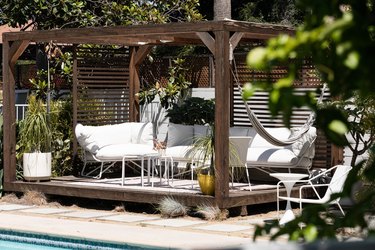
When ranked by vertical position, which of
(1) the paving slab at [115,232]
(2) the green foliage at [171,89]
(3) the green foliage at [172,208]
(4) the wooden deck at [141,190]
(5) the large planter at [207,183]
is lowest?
(1) the paving slab at [115,232]

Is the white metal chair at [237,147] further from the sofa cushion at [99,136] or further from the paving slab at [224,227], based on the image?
the sofa cushion at [99,136]

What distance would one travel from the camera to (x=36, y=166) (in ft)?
38.3

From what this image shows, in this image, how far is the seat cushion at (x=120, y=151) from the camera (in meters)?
11.6

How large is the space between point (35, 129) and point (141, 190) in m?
2.03

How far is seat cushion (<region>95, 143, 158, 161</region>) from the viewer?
38.0 ft

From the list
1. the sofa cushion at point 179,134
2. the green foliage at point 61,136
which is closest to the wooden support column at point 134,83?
the green foliage at point 61,136

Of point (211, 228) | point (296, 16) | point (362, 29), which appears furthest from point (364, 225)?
point (296, 16)

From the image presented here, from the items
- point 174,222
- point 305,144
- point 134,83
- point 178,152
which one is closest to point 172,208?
point 174,222

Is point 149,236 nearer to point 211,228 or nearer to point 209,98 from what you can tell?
point 211,228

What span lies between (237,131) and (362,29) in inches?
398

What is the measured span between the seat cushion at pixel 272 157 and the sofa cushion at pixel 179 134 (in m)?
1.42

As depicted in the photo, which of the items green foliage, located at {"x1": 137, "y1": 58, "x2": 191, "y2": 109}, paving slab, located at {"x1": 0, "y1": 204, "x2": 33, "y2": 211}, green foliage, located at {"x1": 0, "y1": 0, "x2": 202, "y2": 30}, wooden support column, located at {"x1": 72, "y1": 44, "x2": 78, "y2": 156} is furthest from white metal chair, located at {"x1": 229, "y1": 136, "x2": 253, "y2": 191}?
green foliage, located at {"x1": 0, "y1": 0, "x2": 202, "y2": 30}

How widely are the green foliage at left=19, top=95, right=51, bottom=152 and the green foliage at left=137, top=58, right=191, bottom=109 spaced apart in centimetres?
218

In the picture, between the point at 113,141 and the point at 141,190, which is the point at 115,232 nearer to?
the point at 141,190
